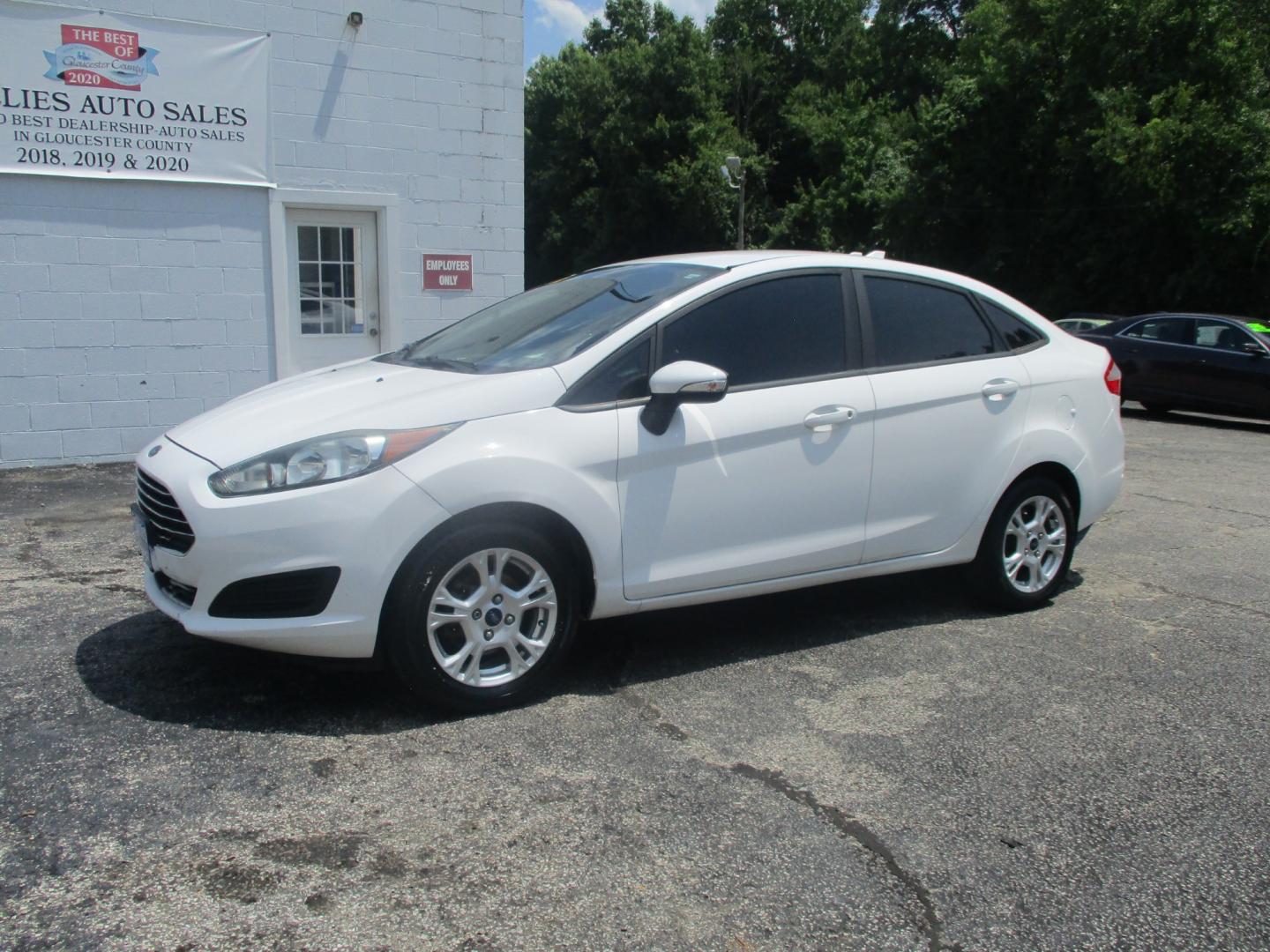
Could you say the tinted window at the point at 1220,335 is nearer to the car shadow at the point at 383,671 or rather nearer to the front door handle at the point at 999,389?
the car shadow at the point at 383,671

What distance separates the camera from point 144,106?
8.86 m

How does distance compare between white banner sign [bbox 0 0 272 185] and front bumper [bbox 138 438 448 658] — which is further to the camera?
white banner sign [bbox 0 0 272 185]

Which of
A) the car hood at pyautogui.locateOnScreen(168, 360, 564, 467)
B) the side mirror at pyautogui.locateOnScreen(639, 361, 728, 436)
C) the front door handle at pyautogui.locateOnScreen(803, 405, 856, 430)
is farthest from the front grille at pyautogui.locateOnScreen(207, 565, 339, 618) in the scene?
the front door handle at pyautogui.locateOnScreen(803, 405, 856, 430)

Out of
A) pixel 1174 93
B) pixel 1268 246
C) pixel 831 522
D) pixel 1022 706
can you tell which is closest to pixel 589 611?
pixel 831 522

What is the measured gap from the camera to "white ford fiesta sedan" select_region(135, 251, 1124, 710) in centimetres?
370

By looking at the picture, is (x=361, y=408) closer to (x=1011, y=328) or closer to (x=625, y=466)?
(x=625, y=466)

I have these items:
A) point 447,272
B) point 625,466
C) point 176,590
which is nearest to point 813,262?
point 625,466

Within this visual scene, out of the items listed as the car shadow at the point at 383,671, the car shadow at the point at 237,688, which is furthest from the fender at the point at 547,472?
the car shadow at the point at 237,688

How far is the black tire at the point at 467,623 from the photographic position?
3.74 meters

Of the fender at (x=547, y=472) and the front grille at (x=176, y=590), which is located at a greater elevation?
the fender at (x=547, y=472)

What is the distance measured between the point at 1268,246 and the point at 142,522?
24.6 meters

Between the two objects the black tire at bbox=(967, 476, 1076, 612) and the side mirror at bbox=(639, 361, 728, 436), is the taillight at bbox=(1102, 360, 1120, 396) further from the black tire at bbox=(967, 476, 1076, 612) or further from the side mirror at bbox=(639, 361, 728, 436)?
the side mirror at bbox=(639, 361, 728, 436)

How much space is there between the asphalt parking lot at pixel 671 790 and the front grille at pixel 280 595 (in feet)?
0.87

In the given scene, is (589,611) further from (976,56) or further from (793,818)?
(976,56)
